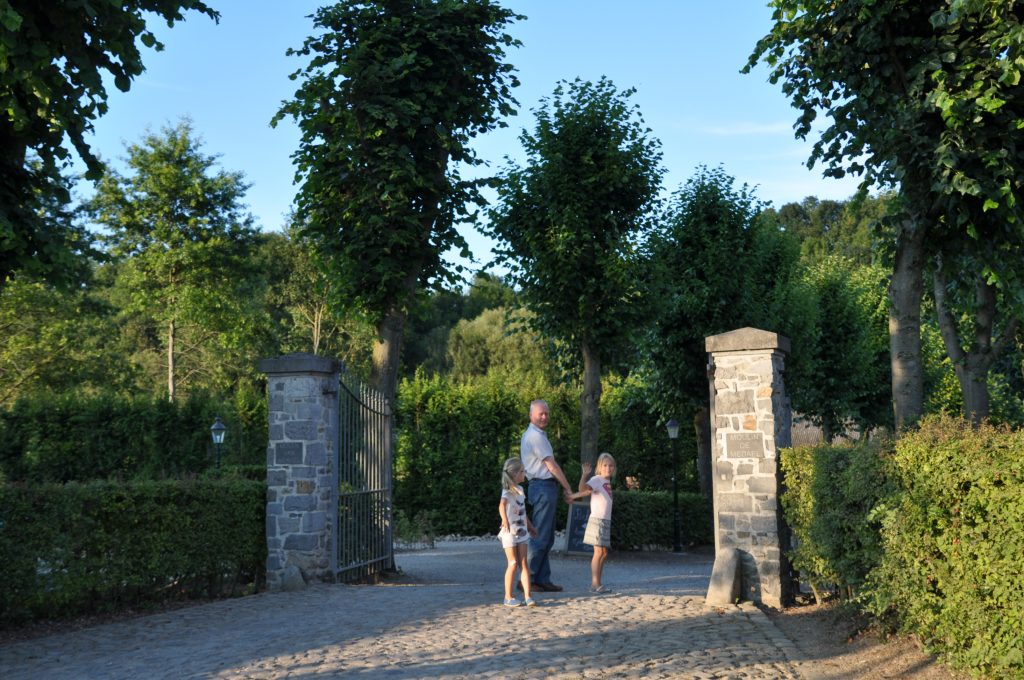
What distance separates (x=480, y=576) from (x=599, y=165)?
8.05 meters

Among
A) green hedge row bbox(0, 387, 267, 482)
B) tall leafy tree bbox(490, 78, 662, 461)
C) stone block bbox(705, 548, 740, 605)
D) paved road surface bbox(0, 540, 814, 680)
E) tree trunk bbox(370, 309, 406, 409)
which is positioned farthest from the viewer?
green hedge row bbox(0, 387, 267, 482)

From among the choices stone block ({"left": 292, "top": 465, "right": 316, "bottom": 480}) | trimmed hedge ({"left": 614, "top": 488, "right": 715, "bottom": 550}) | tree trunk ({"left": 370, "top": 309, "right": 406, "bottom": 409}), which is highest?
tree trunk ({"left": 370, "top": 309, "right": 406, "bottom": 409})

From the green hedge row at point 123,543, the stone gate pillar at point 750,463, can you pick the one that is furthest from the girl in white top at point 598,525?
the green hedge row at point 123,543

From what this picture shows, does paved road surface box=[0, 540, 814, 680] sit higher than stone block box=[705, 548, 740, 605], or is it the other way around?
stone block box=[705, 548, 740, 605]

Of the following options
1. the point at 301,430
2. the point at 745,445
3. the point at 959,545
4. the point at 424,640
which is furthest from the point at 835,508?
the point at 301,430

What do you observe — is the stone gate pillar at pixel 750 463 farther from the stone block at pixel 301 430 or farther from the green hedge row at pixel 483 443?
the green hedge row at pixel 483 443

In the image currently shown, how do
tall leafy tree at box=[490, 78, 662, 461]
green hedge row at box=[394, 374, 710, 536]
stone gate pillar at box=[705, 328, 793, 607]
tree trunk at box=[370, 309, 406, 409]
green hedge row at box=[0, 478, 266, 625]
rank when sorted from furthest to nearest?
1. green hedge row at box=[394, 374, 710, 536]
2. tall leafy tree at box=[490, 78, 662, 461]
3. tree trunk at box=[370, 309, 406, 409]
4. stone gate pillar at box=[705, 328, 793, 607]
5. green hedge row at box=[0, 478, 266, 625]

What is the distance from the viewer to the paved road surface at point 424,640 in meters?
6.35

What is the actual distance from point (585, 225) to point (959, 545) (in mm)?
12153

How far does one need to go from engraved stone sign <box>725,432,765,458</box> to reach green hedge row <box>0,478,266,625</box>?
5072 mm

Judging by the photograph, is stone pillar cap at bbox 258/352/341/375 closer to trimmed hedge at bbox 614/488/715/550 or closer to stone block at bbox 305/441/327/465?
stone block at bbox 305/441/327/465

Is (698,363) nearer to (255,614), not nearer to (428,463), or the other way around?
(428,463)

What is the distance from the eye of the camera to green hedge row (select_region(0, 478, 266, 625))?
26.6 ft

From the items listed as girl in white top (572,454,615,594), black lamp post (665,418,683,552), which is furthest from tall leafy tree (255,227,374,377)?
girl in white top (572,454,615,594)
